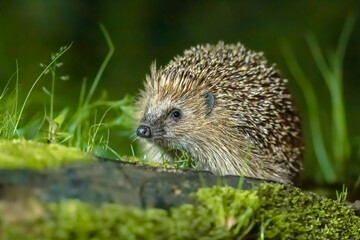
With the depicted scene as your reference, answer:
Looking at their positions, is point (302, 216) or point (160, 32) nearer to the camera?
point (302, 216)

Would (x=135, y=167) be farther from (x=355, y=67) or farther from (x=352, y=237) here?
(x=355, y=67)

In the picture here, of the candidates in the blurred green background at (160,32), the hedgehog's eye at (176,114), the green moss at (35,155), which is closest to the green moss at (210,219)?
the green moss at (35,155)

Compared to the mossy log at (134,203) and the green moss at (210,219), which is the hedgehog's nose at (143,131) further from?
the green moss at (210,219)

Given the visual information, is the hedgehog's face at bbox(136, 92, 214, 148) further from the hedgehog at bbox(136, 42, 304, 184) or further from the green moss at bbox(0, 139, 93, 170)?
the green moss at bbox(0, 139, 93, 170)

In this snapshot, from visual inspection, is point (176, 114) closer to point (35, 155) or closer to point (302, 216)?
point (302, 216)

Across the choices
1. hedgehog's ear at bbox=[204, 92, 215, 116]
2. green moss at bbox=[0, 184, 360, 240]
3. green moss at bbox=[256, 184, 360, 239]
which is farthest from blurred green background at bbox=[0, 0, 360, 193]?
green moss at bbox=[0, 184, 360, 240]

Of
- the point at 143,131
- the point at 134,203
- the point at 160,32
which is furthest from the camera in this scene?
the point at 160,32

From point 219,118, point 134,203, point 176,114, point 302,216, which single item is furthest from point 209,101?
point 134,203
